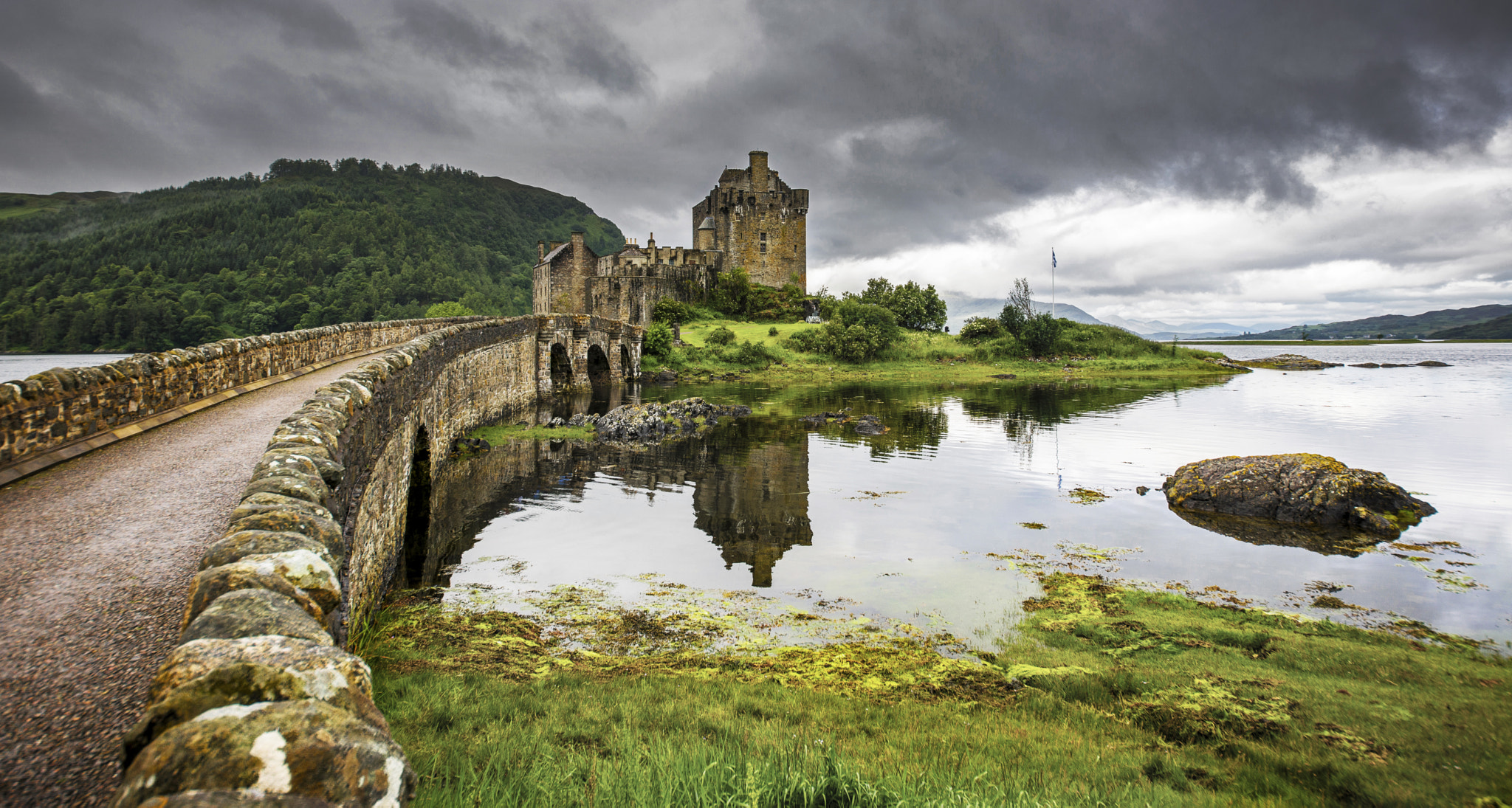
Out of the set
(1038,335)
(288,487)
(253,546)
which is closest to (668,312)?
(1038,335)

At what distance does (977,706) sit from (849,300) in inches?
2141

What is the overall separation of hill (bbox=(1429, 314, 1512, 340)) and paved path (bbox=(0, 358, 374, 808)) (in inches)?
8097

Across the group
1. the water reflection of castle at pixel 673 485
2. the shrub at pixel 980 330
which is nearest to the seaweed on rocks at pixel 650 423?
the water reflection of castle at pixel 673 485

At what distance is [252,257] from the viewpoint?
274 feet

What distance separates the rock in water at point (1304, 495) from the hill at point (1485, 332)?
622 ft

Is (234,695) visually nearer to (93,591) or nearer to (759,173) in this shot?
(93,591)

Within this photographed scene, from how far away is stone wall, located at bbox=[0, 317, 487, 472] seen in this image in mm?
6344

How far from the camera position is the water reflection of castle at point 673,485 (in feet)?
37.4

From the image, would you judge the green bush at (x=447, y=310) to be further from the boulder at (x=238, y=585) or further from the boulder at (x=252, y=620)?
the boulder at (x=252, y=620)

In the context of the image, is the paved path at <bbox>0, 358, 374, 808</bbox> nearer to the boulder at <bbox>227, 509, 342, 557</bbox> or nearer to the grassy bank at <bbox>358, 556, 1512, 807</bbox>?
the boulder at <bbox>227, 509, 342, 557</bbox>

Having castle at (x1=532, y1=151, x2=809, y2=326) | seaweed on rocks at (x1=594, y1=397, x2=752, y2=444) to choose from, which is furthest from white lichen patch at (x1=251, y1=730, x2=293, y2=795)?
castle at (x1=532, y1=151, x2=809, y2=326)

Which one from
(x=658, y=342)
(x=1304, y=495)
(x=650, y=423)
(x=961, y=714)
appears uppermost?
(x=658, y=342)

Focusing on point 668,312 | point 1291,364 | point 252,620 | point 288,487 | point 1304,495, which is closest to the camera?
point 252,620

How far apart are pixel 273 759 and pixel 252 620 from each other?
2.95ft
